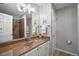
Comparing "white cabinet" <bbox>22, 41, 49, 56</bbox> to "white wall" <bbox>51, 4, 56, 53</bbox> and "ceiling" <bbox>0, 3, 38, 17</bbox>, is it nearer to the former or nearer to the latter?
"white wall" <bbox>51, 4, 56, 53</bbox>

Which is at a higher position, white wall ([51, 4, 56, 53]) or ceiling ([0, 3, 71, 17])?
ceiling ([0, 3, 71, 17])

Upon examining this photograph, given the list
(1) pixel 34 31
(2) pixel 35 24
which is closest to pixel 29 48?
(1) pixel 34 31

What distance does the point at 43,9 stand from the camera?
5.03 feet

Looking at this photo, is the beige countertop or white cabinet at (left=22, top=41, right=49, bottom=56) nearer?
the beige countertop

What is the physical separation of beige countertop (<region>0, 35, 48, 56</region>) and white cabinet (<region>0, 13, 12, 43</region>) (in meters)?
0.14

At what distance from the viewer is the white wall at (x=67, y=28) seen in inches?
59.7

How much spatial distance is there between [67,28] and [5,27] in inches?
39.8

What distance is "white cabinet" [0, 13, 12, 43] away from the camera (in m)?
1.41

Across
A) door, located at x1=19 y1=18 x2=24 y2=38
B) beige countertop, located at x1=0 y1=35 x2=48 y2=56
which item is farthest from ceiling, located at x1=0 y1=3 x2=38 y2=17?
beige countertop, located at x1=0 y1=35 x2=48 y2=56

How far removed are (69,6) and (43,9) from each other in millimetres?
428

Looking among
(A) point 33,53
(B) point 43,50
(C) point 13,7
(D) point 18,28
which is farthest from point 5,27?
(B) point 43,50

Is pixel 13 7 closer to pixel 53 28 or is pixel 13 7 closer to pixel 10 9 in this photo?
pixel 10 9

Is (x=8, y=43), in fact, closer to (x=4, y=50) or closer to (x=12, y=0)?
(x=4, y=50)

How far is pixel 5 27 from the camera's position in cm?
144
